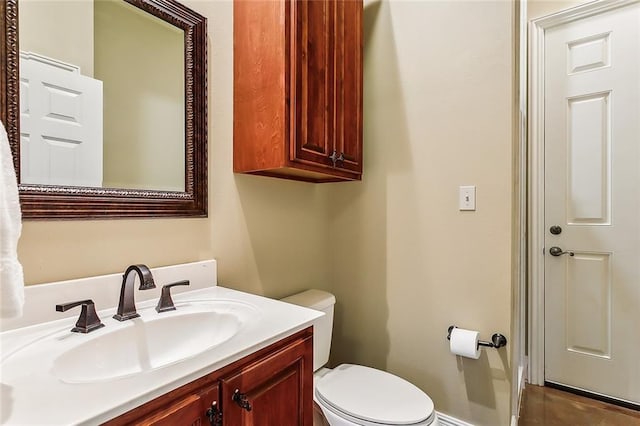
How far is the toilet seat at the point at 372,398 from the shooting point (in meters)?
1.14

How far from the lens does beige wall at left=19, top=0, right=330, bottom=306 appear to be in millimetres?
938

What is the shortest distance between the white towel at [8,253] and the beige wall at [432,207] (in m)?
1.45

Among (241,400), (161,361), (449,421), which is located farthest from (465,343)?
(161,361)

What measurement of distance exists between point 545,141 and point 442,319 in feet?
4.42

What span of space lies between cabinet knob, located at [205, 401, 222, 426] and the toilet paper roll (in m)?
1.08

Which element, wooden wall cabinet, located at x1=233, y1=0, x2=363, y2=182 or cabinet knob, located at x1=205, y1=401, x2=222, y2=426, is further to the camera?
wooden wall cabinet, located at x1=233, y1=0, x2=363, y2=182

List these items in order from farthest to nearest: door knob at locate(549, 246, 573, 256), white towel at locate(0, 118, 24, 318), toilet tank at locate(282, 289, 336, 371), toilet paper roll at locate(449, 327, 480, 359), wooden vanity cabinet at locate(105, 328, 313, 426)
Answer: door knob at locate(549, 246, 573, 256)
toilet tank at locate(282, 289, 336, 371)
toilet paper roll at locate(449, 327, 480, 359)
wooden vanity cabinet at locate(105, 328, 313, 426)
white towel at locate(0, 118, 24, 318)

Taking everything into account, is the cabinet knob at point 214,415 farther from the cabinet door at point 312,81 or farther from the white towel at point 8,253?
the cabinet door at point 312,81

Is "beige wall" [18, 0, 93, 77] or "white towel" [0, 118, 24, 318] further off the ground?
"beige wall" [18, 0, 93, 77]

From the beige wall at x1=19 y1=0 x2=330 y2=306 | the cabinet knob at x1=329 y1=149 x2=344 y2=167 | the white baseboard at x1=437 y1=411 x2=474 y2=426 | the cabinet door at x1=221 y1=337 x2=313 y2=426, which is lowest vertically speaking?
the white baseboard at x1=437 y1=411 x2=474 y2=426

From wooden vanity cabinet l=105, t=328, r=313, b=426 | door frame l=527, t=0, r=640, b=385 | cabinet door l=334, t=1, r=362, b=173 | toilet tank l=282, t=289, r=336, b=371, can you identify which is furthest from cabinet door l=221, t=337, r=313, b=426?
door frame l=527, t=0, r=640, b=385

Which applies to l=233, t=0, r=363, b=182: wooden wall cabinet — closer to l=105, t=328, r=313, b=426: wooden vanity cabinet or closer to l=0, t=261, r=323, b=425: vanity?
l=0, t=261, r=323, b=425: vanity

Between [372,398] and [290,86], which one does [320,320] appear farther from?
[290,86]

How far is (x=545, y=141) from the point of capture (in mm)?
2061
